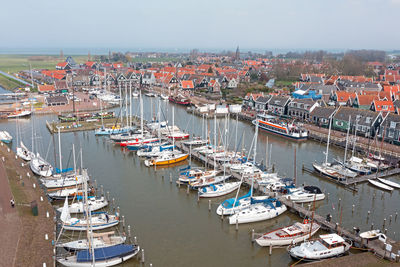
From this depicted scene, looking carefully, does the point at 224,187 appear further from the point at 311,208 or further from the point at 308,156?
the point at 308,156

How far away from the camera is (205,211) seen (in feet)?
83.7

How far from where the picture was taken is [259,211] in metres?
23.8

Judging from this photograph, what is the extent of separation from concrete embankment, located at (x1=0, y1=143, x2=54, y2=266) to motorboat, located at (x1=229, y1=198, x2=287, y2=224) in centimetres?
1253

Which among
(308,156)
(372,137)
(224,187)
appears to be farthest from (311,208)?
(372,137)

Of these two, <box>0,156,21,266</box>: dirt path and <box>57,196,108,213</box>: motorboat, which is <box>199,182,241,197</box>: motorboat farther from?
<box>0,156,21,266</box>: dirt path

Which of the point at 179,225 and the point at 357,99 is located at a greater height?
the point at 357,99

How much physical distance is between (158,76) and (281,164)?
65.4m

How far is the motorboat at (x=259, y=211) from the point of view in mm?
23359

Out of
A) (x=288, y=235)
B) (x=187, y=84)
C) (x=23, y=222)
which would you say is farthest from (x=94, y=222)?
(x=187, y=84)

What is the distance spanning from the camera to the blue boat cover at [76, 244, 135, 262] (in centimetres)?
1813

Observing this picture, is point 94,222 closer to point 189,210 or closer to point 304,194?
point 189,210

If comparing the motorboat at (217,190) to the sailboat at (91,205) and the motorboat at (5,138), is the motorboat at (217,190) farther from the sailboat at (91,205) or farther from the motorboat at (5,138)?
the motorboat at (5,138)

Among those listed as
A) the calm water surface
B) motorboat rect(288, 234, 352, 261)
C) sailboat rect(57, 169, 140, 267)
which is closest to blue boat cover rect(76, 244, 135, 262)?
sailboat rect(57, 169, 140, 267)

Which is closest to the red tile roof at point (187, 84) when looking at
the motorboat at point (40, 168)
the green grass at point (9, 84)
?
the green grass at point (9, 84)
